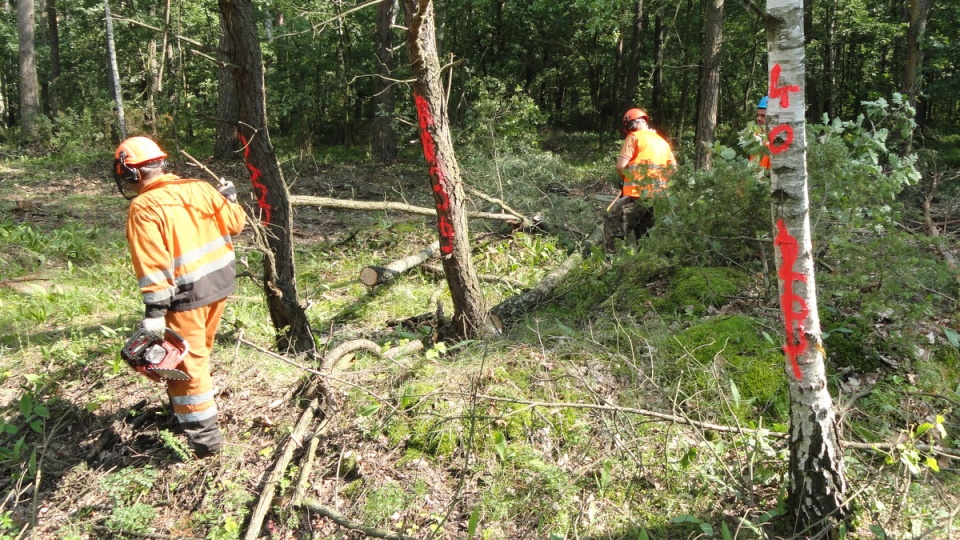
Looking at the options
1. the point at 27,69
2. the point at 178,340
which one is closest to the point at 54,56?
the point at 27,69

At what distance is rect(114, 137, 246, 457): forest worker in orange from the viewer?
3568mm

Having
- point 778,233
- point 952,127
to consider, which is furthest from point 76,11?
point 952,127

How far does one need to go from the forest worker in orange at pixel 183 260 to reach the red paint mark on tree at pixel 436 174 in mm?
1466

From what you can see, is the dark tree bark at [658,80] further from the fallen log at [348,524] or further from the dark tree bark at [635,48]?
the fallen log at [348,524]

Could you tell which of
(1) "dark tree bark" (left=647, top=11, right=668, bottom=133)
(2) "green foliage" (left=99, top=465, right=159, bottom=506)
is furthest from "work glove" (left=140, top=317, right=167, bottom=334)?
(1) "dark tree bark" (left=647, top=11, right=668, bottom=133)

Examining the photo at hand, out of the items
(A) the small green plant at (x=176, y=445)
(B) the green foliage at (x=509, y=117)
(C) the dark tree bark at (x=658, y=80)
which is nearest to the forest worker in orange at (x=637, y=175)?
(A) the small green plant at (x=176, y=445)

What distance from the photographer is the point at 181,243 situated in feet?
12.2

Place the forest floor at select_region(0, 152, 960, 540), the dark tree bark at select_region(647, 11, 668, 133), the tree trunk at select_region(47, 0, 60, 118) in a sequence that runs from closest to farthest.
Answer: the forest floor at select_region(0, 152, 960, 540), the dark tree bark at select_region(647, 11, 668, 133), the tree trunk at select_region(47, 0, 60, 118)

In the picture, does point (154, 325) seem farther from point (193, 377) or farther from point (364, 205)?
point (364, 205)

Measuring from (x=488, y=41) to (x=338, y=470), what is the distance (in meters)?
19.4

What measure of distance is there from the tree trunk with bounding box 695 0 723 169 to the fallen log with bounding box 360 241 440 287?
4.67 m

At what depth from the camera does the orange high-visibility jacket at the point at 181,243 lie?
355cm

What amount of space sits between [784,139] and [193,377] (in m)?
3.45

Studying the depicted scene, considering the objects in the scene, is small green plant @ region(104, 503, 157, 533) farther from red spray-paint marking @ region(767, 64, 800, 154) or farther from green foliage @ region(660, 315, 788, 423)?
red spray-paint marking @ region(767, 64, 800, 154)
